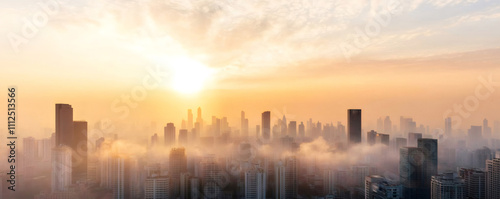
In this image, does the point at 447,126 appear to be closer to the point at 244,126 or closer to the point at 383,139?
the point at 383,139

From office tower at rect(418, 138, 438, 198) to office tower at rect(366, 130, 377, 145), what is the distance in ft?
31.2

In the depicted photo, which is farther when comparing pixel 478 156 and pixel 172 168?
pixel 478 156

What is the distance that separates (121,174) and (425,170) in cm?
1547

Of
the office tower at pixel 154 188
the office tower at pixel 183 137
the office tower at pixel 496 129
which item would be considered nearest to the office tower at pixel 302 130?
the office tower at pixel 183 137

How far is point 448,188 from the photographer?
11.9 m

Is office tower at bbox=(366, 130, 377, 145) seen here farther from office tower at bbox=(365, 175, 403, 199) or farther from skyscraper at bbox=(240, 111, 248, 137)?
office tower at bbox=(365, 175, 403, 199)

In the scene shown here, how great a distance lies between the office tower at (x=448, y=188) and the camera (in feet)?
38.4

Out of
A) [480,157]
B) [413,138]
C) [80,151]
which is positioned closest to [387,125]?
[413,138]

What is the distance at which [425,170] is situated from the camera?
50.0ft

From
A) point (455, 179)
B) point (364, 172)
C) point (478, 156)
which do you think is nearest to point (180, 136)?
point (364, 172)

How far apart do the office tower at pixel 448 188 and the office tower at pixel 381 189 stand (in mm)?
1807

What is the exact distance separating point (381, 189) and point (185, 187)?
9.49 meters

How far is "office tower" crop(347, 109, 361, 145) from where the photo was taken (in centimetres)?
2622

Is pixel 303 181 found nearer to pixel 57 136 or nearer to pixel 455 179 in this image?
pixel 455 179
